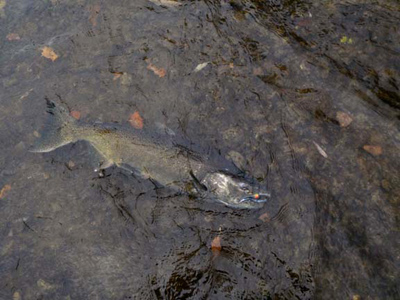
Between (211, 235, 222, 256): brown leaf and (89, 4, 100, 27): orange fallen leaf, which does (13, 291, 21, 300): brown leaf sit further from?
(89, 4, 100, 27): orange fallen leaf

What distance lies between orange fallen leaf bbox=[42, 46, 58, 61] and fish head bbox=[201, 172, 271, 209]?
3.53 metres

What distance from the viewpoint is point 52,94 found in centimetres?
594

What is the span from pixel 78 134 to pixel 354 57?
4.50 meters

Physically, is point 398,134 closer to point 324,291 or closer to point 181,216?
point 324,291

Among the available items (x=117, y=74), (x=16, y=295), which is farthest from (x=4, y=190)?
(x=117, y=74)

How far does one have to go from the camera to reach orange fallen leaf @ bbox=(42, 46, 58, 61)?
6.29 m

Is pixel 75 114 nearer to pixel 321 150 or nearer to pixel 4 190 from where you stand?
pixel 4 190

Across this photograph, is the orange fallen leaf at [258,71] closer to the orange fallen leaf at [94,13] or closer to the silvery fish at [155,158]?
the silvery fish at [155,158]

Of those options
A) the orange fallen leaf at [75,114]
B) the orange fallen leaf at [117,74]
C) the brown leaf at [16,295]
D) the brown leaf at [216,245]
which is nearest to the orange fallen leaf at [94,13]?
the orange fallen leaf at [117,74]

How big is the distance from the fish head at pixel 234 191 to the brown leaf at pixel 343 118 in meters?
1.56

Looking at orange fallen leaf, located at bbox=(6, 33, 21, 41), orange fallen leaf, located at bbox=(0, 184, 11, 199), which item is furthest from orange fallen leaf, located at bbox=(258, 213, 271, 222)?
orange fallen leaf, located at bbox=(6, 33, 21, 41)

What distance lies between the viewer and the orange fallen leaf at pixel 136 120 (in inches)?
222

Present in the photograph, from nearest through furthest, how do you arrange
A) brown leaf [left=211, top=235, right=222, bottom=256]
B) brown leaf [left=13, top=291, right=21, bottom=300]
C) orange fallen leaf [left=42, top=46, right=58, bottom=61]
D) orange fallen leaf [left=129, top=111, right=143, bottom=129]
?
1. brown leaf [left=13, top=291, right=21, bottom=300]
2. brown leaf [left=211, top=235, right=222, bottom=256]
3. orange fallen leaf [left=129, top=111, right=143, bottom=129]
4. orange fallen leaf [left=42, top=46, right=58, bottom=61]

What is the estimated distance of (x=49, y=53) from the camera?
632 cm
